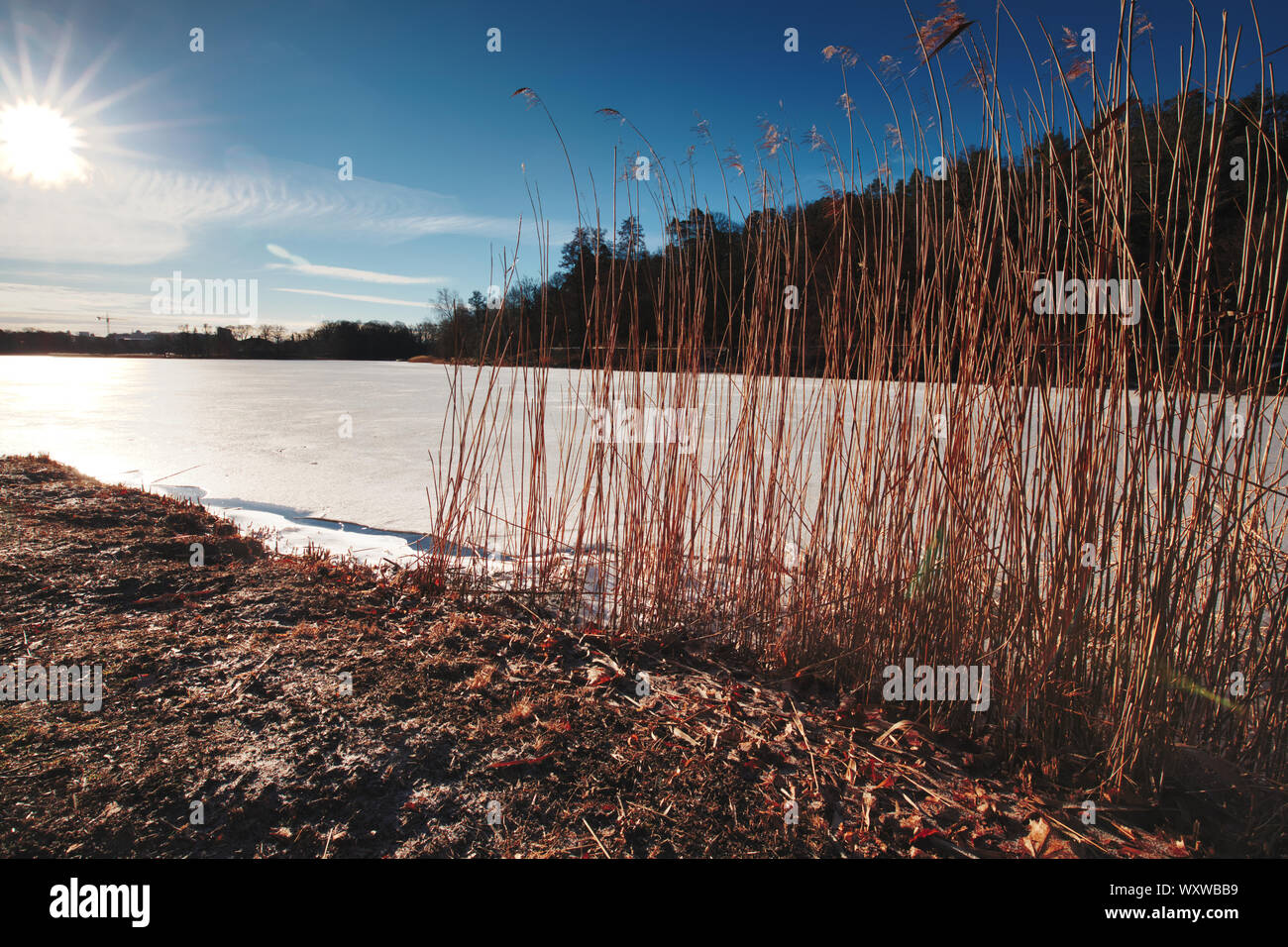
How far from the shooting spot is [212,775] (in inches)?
37.0

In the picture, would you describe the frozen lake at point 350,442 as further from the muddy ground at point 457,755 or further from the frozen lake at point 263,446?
the muddy ground at point 457,755

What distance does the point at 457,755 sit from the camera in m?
1.04

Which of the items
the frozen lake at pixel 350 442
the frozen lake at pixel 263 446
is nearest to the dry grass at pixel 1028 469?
the frozen lake at pixel 350 442

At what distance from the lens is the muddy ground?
2.88ft

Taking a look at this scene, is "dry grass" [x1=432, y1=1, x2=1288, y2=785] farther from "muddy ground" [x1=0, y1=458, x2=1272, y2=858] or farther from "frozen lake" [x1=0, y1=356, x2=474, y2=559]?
"frozen lake" [x1=0, y1=356, x2=474, y2=559]

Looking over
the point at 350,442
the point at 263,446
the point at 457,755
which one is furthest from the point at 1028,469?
the point at 263,446

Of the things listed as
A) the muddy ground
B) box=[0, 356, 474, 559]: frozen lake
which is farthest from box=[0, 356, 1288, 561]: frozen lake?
the muddy ground

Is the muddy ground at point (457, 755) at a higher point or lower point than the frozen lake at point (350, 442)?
lower

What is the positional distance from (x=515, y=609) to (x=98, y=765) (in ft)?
2.92

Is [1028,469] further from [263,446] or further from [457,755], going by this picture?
[263,446]

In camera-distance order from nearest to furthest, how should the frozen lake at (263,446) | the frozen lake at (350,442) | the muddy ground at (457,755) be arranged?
1. the muddy ground at (457,755)
2. the frozen lake at (350,442)
3. the frozen lake at (263,446)

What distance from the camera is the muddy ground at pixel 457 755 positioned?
2.88 feet
